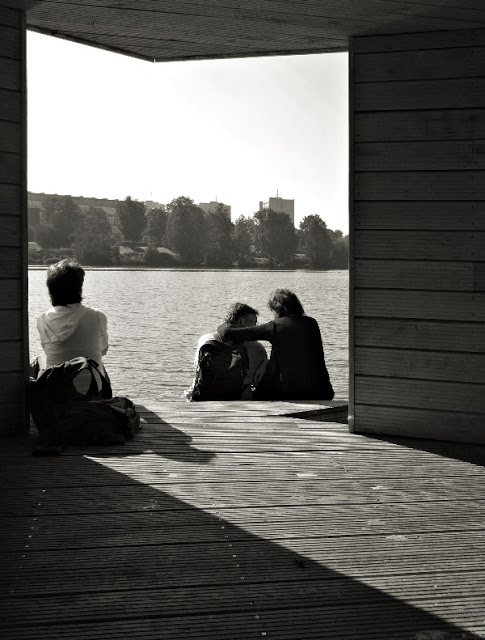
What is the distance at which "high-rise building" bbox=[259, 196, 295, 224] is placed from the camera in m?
85.0

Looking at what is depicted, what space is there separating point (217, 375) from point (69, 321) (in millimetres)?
1572

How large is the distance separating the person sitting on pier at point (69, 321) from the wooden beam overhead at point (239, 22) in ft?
4.28

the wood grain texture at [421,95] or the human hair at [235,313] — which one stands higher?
the wood grain texture at [421,95]

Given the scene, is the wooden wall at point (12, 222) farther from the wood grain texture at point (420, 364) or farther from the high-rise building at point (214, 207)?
the high-rise building at point (214, 207)

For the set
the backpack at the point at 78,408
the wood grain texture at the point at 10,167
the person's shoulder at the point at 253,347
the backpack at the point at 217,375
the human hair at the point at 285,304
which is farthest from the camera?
the person's shoulder at the point at 253,347

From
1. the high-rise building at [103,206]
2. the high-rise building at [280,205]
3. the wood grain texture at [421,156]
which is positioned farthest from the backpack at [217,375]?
the high-rise building at [280,205]

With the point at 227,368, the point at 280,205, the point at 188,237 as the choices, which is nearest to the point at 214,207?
the point at 280,205

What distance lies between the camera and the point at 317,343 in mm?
6324

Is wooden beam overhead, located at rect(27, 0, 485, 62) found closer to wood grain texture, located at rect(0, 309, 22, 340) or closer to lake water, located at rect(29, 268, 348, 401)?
wood grain texture, located at rect(0, 309, 22, 340)

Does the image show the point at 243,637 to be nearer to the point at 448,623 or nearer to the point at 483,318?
the point at 448,623

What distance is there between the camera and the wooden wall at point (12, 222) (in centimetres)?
502

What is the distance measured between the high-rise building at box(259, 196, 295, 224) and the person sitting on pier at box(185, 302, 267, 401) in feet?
246

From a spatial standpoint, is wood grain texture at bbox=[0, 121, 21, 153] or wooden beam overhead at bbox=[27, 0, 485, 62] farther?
wood grain texture at bbox=[0, 121, 21, 153]

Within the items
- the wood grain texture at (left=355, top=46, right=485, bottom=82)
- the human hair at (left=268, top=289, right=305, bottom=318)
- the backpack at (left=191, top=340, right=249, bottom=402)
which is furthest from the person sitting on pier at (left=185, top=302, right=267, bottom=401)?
the wood grain texture at (left=355, top=46, right=485, bottom=82)
